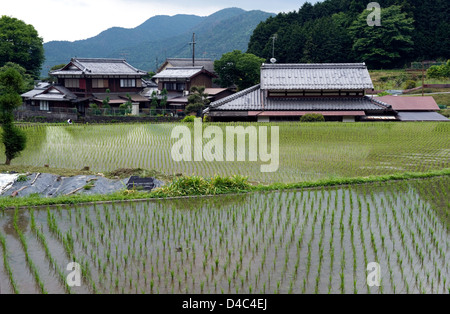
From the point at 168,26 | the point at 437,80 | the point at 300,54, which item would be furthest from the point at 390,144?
the point at 168,26

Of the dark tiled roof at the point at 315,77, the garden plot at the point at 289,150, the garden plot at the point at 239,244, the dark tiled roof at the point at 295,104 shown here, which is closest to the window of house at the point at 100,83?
the dark tiled roof at the point at 295,104

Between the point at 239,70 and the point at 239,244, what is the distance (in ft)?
113

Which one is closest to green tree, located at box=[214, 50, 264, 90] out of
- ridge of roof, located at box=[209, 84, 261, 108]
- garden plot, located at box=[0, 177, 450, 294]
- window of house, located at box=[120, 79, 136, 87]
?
window of house, located at box=[120, 79, 136, 87]

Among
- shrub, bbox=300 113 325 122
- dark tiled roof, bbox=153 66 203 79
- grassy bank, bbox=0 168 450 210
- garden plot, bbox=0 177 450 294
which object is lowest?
garden plot, bbox=0 177 450 294

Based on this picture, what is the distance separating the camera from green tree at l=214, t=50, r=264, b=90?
4069 cm

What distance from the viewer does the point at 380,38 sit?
157 feet

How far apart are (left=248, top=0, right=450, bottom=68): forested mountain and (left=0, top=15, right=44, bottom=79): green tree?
23489 millimetres

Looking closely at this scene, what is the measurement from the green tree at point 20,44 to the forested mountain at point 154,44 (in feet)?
137

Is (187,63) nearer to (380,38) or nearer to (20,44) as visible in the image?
(20,44)

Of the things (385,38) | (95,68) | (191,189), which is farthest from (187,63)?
(191,189)

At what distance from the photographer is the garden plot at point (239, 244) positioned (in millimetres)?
6555

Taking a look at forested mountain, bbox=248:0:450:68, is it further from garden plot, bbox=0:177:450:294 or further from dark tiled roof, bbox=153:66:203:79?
garden plot, bbox=0:177:450:294

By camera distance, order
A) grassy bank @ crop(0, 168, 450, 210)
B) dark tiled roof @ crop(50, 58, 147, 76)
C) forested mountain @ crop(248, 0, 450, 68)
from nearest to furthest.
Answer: grassy bank @ crop(0, 168, 450, 210)
dark tiled roof @ crop(50, 58, 147, 76)
forested mountain @ crop(248, 0, 450, 68)
